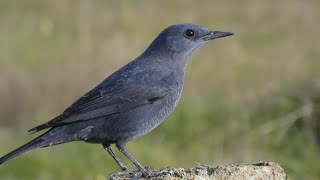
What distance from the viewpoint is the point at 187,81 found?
17.1 m

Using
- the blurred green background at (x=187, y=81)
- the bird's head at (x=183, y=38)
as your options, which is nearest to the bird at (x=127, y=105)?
the bird's head at (x=183, y=38)

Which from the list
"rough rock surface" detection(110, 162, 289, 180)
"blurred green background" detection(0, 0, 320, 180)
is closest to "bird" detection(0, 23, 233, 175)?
"rough rock surface" detection(110, 162, 289, 180)

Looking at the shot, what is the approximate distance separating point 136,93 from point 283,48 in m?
11.4

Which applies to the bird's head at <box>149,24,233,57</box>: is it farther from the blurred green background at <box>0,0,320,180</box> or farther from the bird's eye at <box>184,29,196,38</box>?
the blurred green background at <box>0,0,320,180</box>

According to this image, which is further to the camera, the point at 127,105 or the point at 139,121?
the point at 127,105

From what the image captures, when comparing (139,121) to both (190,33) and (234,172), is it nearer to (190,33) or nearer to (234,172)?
(190,33)

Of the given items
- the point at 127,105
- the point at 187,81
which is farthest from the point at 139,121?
the point at 187,81

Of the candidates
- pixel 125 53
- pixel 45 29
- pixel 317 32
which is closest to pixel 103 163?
pixel 45 29

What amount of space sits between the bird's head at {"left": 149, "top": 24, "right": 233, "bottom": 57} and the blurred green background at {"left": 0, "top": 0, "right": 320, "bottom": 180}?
7.73 ft

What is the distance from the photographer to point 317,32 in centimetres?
2133

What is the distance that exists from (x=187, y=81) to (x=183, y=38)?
8386 mm

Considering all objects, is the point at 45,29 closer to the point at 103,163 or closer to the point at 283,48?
the point at 103,163

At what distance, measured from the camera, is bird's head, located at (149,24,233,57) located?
8.71 m

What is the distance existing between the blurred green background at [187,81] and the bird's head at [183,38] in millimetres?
2356
